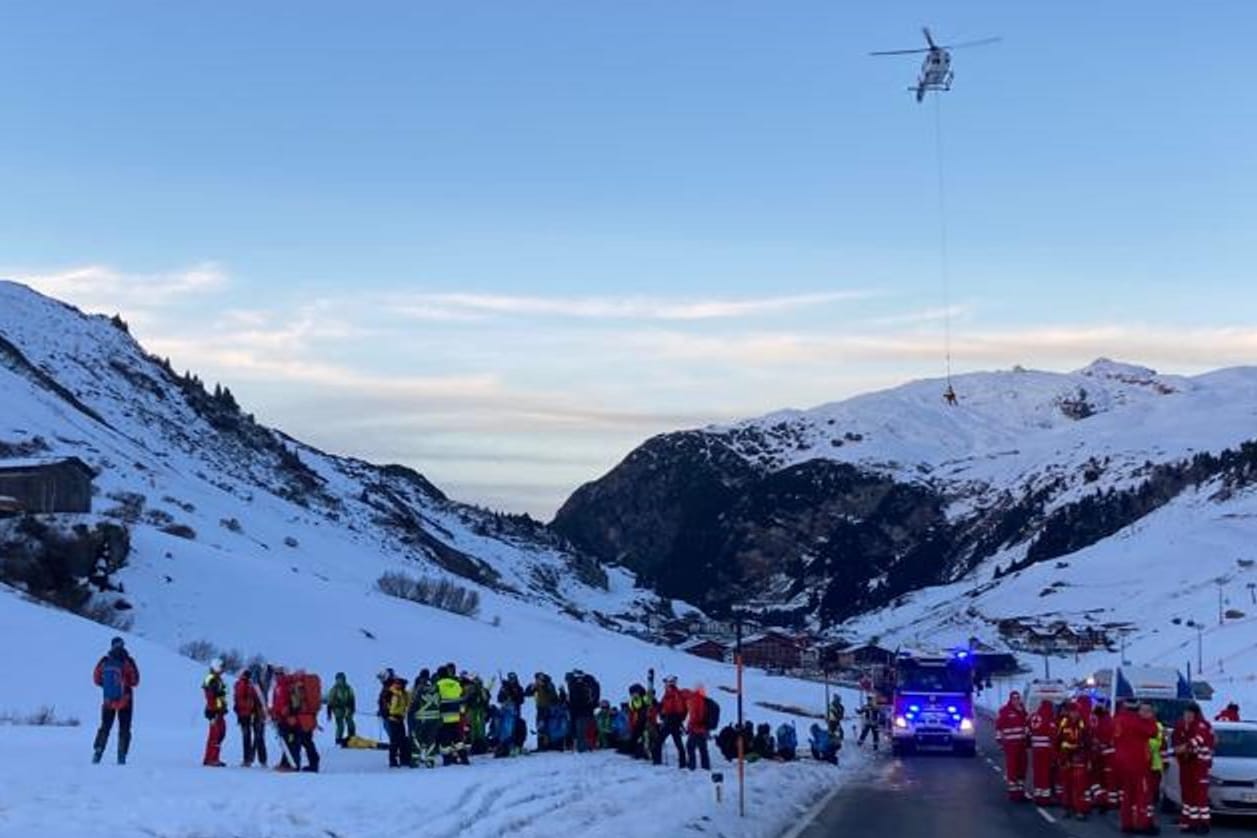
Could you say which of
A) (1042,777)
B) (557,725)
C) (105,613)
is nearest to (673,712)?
(557,725)

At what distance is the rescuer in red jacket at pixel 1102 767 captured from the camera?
24.3 meters

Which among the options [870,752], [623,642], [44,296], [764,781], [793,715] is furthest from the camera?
[44,296]

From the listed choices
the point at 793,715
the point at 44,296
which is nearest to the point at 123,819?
the point at 793,715

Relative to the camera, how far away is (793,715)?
227ft

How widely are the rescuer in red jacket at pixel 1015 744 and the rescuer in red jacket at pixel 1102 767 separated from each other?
2.40 metres

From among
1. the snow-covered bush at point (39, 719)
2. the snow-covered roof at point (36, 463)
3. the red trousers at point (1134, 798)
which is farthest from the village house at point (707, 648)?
the red trousers at point (1134, 798)

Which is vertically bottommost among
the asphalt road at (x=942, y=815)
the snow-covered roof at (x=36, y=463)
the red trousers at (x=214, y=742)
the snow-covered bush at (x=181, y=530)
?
the asphalt road at (x=942, y=815)

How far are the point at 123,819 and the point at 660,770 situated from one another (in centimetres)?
1395

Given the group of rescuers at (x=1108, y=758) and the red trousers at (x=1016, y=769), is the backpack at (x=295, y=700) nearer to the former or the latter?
the group of rescuers at (x=1108, y=758)

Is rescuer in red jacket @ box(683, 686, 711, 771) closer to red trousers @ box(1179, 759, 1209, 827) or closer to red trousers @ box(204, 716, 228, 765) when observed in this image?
red trousers @ box(204, 716, 228, 765)

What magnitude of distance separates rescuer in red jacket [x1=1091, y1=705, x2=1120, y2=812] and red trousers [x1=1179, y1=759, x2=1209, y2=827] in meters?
2.01

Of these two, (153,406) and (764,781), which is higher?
(153,406)

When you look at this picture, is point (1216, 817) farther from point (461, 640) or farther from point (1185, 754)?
point (461, 640)

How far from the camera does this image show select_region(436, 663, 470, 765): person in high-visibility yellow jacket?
Result: 27297 millimetres
